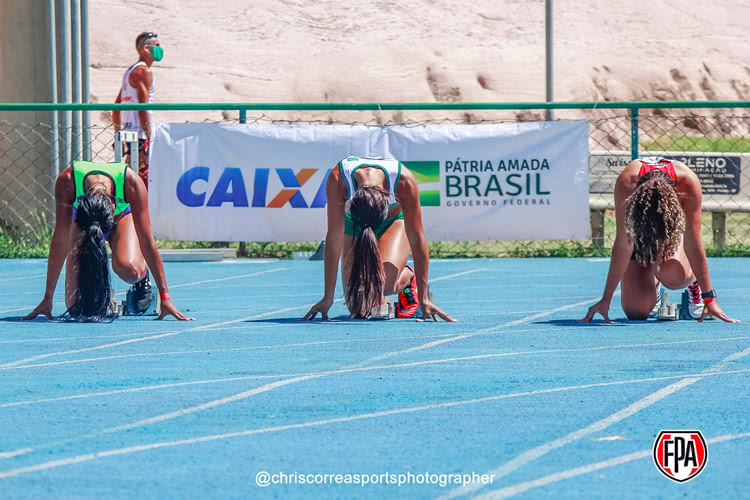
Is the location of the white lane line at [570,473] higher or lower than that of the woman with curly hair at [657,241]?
lower

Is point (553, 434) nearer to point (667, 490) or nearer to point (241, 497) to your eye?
point (667, 490)

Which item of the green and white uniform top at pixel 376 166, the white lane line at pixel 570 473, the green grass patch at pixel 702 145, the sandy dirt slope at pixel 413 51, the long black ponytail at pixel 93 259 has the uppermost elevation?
the sandy dirt slope at pixel 413 51

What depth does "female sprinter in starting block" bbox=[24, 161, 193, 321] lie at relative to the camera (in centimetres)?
825

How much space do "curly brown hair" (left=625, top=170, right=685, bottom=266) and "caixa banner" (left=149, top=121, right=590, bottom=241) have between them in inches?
188

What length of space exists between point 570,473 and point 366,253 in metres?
4.01

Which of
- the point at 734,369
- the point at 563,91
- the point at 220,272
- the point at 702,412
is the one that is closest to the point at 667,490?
the point at 702,412

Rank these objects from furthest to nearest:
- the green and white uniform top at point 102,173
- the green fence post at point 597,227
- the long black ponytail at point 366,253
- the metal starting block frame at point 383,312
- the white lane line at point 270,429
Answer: the green fence post at point 597,227 < the metal starting block frame at point 383,312 < the green and white uniform top at point 102,173 < the long black ponytail at point 366,253 < the white lane line at point 270,429

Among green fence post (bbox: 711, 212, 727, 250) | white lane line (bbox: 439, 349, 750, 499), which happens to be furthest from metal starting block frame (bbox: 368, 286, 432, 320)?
green fence post (bbox: 711, 212, 727, 250)

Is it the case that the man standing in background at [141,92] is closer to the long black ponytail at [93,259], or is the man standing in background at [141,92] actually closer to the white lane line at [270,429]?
the long black ponytail at [93,259]

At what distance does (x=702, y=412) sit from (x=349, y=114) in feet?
120

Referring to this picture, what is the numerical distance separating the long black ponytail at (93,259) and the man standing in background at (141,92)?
523 cm

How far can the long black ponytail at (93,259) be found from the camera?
27.0ft

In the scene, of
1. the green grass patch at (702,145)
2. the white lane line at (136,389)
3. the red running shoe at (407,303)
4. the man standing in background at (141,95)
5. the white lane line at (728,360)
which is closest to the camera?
the white lane line at (136,389)

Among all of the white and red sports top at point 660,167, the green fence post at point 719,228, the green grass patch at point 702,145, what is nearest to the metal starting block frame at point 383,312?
the white and red sports top at point 660,167
